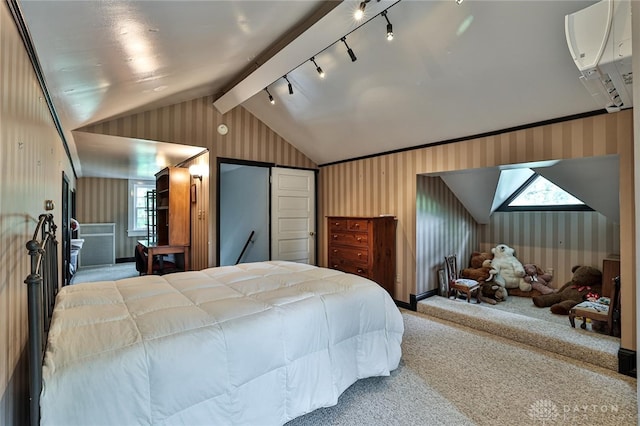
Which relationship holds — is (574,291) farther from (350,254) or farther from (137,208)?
(137,208)

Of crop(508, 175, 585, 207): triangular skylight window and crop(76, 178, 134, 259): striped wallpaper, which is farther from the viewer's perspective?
crop(76, 178, 134, 259): striped wallpaper

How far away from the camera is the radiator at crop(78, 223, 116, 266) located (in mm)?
7012

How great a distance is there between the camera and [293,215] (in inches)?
207

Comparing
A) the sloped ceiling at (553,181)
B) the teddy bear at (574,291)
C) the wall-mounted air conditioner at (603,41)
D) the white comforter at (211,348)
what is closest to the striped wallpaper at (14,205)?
the white comforter at (211,348)

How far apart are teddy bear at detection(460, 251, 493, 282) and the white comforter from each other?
2665 mm

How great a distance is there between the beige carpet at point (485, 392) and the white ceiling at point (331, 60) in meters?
2.28

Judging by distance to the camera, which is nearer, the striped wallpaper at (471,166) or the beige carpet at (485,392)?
the beige carpet at (485,392)

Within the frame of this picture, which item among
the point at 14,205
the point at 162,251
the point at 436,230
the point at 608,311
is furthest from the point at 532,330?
the point at 162,251

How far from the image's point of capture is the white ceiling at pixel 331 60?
5.85ft

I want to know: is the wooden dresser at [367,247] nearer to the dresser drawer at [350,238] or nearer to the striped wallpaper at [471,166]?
the dresser drawer at [350,238]

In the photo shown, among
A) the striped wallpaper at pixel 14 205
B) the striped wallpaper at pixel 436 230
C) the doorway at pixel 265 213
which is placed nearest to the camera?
the striped wallpaper at pixel 14 205

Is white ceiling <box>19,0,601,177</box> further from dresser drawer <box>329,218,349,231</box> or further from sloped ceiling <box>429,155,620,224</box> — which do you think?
dresser drawer <box>329,218,349,231</box>

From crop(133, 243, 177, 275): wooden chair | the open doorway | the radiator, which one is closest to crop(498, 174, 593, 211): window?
the open doorway

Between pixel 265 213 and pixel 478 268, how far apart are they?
12.0 ft
